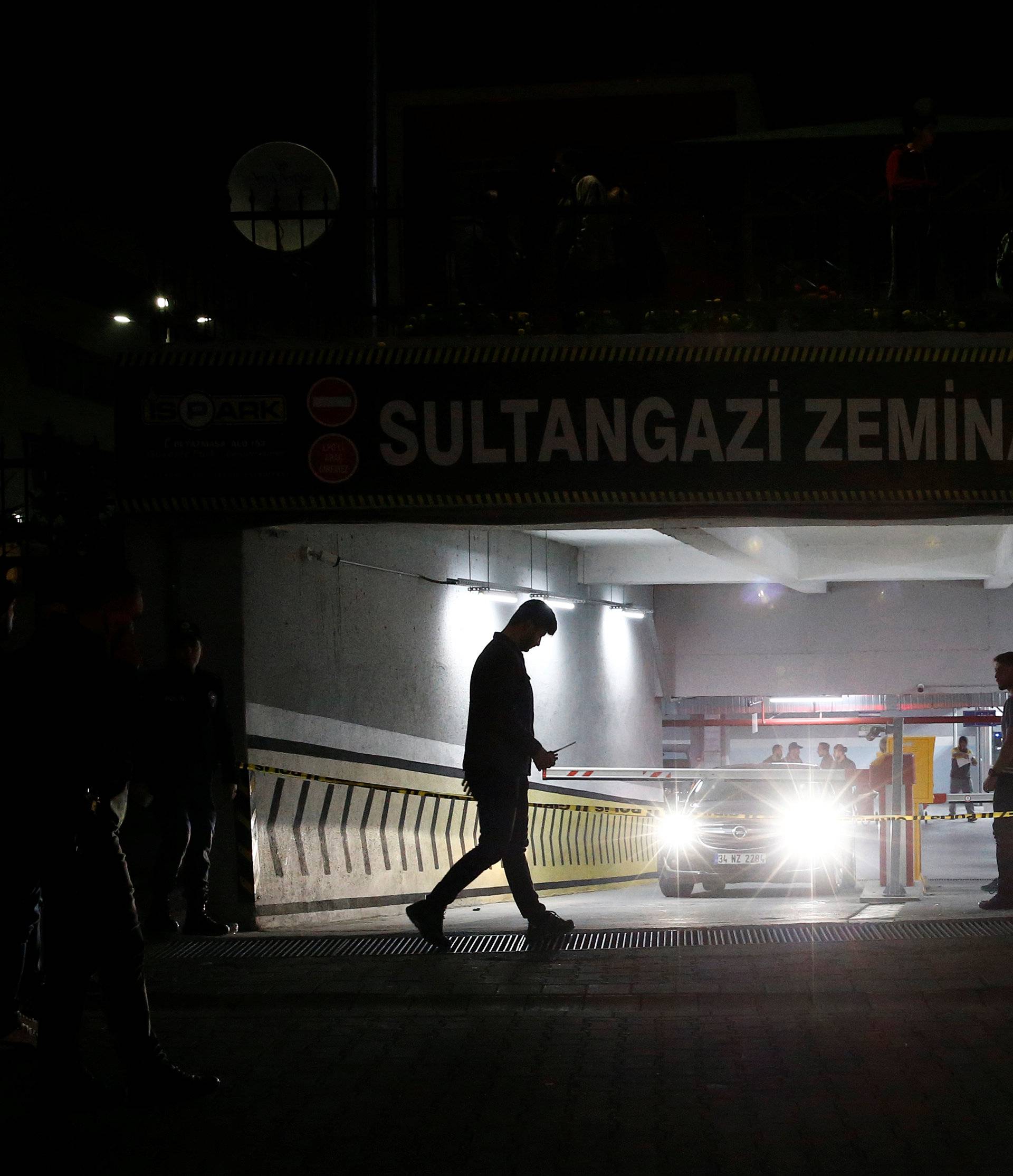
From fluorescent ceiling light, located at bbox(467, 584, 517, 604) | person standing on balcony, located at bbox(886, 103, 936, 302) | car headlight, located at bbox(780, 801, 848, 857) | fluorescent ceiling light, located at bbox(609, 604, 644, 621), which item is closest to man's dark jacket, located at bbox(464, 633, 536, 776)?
person standing on balcony, located at bbox(886, 103, 936, 302)

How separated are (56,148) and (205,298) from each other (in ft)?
46.7

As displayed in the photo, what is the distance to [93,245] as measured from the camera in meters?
26.1

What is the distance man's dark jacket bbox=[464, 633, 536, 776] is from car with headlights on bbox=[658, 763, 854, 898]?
543 cm

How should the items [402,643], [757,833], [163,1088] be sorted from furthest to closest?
[757,833]
[402,643]
[163,1088]

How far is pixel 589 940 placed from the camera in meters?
8.19

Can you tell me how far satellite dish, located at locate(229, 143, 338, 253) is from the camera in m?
10.9

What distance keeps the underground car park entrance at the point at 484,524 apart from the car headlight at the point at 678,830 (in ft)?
0.07

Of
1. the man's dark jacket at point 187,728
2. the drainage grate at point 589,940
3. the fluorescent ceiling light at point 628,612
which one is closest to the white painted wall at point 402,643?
the fluorescent ceiling light at point 628,612

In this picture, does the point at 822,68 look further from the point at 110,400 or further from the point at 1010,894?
the point at 110,400

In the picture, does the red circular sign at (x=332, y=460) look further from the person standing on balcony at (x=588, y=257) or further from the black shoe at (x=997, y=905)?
the black shoe at (x=997, y=905)

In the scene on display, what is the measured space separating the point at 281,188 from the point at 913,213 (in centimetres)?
480

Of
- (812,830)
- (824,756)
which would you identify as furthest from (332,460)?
(824,756)

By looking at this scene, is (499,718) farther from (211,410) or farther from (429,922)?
(211,410)

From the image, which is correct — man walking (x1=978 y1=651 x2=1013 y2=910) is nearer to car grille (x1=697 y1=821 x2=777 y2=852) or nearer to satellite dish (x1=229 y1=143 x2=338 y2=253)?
car grille (x1=697 y1=821 x2=777 y2=852)
